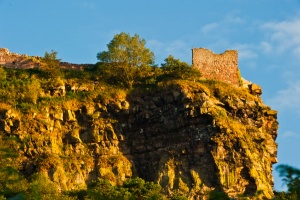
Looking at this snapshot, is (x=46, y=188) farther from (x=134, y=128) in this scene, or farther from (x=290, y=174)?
(x=290, y=174)

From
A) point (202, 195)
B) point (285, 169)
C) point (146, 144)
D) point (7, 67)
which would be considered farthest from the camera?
point (7, 67)

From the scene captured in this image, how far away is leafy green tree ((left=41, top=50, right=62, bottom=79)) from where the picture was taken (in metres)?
53.1

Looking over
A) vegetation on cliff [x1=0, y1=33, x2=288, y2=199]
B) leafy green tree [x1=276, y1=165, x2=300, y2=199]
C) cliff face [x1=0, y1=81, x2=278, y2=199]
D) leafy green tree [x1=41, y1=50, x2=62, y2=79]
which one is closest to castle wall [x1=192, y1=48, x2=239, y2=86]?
vegetation on cliff [x1=0, y1=33, x2=288, y2=199]

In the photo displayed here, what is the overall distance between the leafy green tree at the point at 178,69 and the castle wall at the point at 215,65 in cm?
152

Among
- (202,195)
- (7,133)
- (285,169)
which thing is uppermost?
(7,133)

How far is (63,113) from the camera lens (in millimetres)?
50844

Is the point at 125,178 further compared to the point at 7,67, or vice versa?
the point at 7,67

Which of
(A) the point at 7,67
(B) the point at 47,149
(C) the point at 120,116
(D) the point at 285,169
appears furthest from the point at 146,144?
(D) the point at 285,169

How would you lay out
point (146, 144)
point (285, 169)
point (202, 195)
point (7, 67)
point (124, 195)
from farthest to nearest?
point (7, 67) < point (146, 144) < point (202, 195) < point (124, 195) < point (285, 169)

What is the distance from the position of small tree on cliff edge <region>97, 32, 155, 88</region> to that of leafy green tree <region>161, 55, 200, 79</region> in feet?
3.72

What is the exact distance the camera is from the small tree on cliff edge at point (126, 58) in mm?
53688

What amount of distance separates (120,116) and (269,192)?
32.8 ft

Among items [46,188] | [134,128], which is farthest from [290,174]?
[134,128]

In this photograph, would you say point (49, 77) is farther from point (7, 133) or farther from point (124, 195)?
point (124, 195)
